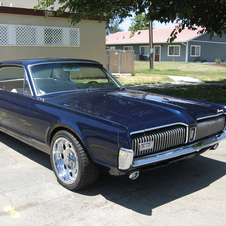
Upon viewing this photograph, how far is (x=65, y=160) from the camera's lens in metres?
3.74

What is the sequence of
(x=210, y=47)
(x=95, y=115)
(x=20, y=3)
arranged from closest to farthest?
1. (x=95, y=115)
2. (x=20, y=3)
3. (x=210, y=47)

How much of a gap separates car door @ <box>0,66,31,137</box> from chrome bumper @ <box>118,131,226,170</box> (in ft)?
5.92

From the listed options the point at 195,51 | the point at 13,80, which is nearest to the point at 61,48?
the point at 13,80

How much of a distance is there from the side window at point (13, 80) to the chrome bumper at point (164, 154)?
206cm

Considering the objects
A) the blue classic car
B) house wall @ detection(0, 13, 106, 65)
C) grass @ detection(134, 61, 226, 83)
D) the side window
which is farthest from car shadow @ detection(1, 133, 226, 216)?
grass @ detection(134, 61, 226, 83)

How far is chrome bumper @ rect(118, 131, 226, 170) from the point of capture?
3.02 m

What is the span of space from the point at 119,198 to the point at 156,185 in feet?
1.96

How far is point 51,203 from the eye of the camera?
3.39 metres

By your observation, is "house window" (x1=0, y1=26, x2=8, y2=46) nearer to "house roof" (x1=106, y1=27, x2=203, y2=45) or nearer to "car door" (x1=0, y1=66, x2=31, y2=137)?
"car door" (x1=0, y1=66, x2=31, y2=137)

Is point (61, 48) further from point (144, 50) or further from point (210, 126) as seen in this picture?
point (144, 50)

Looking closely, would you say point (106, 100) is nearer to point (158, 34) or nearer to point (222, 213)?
point (222, 213)

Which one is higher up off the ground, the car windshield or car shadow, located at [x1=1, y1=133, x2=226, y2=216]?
the car windshield

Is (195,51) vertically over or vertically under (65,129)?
over

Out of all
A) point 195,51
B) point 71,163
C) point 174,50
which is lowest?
point 71,163
